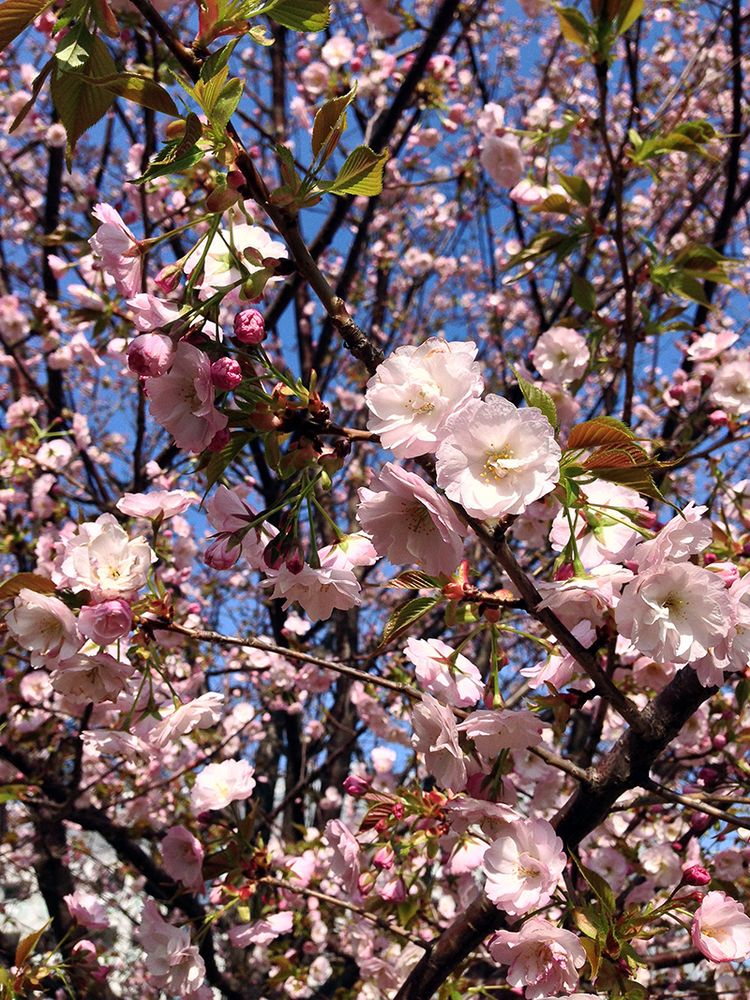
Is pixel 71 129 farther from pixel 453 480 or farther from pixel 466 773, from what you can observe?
pixel 466 773

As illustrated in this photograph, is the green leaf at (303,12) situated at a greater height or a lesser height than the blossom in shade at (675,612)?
greater

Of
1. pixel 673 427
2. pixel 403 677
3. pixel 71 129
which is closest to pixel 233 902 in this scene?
pixel 403 677

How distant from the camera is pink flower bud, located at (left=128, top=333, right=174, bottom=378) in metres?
0.89

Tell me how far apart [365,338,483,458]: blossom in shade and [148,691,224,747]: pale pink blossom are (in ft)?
2.22

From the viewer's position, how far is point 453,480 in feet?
2.93

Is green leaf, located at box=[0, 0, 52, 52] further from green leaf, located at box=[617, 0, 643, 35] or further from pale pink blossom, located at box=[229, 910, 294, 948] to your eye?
pale pink blossom, located at box=[229, 910, 294, 948]

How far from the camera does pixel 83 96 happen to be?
916 millimetres

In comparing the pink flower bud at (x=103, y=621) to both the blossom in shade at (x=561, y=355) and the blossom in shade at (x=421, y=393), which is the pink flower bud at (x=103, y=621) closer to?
the blossom in shade at (x=421, y=393)

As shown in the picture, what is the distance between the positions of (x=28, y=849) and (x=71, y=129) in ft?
16.2

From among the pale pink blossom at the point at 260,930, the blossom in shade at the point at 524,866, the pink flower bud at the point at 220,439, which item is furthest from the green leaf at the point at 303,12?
the pale pink blossom at the point at 260,930

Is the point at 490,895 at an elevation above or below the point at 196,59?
below

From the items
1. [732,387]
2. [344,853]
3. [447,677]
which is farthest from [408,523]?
[732,387]

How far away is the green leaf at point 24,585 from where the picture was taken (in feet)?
3.55

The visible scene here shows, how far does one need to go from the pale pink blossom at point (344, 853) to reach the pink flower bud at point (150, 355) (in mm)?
1047
